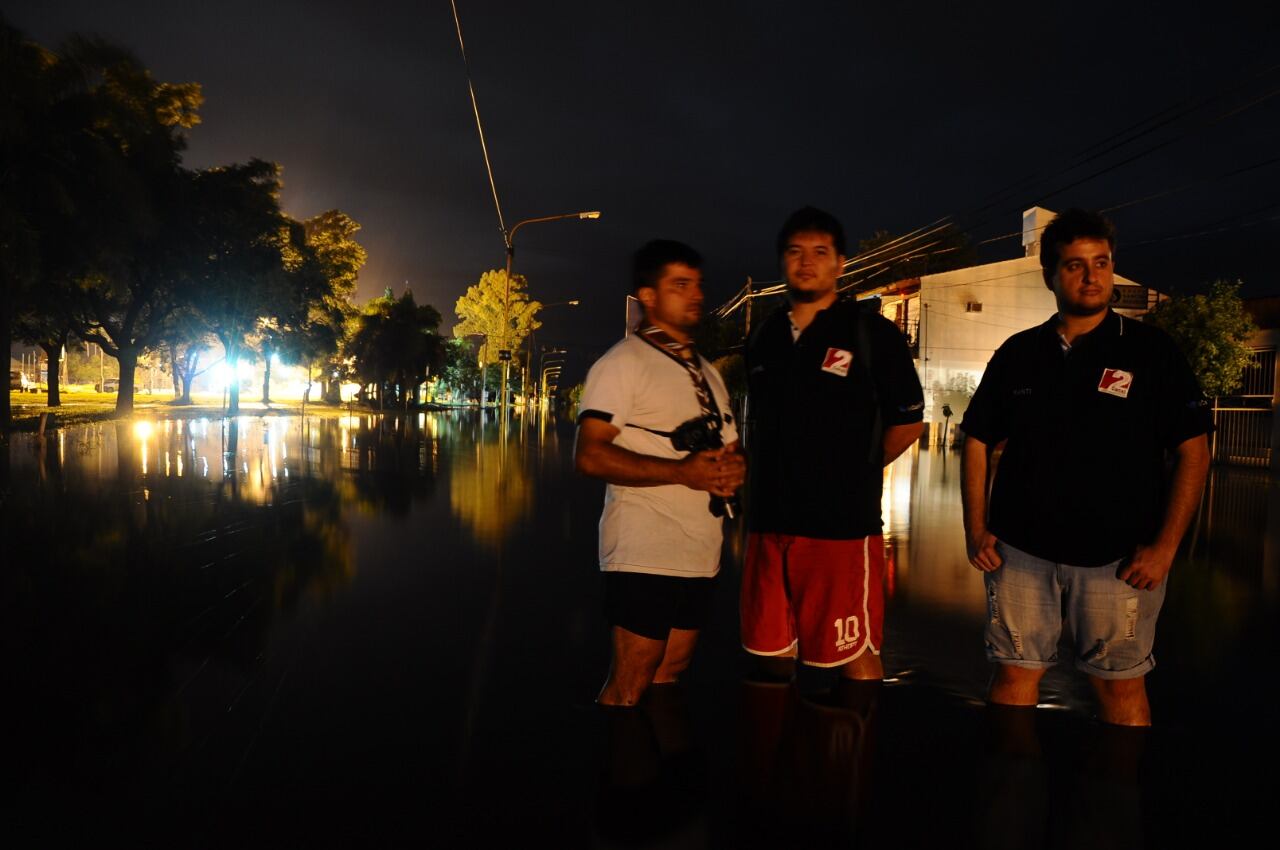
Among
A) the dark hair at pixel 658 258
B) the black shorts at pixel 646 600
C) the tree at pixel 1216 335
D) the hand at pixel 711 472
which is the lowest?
the black shorts at pixel 646 600

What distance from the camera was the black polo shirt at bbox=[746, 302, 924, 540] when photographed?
3.16m

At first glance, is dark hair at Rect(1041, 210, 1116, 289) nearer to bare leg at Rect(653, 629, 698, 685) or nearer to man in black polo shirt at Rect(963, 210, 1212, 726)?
man in black polo shirt at Rect(963, 210, 1212, 726)

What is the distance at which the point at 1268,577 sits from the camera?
24.2ft

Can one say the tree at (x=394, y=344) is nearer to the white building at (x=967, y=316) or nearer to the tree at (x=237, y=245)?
the tree at (x=237, y=245)

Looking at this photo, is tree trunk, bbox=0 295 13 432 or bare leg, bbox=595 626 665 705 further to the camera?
tree trunk, bbox=0 295 13 432

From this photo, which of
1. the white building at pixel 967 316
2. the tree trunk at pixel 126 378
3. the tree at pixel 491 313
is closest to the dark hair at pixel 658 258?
the tree trunk at pixel 126 378

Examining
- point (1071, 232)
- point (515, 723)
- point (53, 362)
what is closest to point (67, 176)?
point (53, 362)

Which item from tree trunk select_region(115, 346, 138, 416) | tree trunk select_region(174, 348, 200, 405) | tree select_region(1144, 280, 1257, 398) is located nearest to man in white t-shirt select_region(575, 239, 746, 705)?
tree select_region(1144, 280, 1257, 398)

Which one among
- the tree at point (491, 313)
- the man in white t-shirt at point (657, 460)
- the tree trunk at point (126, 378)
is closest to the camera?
the man in white t-shirt at point (657, 460)

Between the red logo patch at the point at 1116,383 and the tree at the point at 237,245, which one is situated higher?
the tree at the point at 237,245

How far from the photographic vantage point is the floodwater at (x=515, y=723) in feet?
8.55

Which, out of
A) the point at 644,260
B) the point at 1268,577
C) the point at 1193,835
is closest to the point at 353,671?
the point at 644,260

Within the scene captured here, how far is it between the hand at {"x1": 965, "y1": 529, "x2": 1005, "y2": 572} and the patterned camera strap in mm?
1077

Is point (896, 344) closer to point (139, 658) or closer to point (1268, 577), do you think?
point (139, 658)
